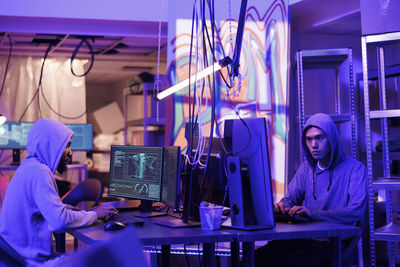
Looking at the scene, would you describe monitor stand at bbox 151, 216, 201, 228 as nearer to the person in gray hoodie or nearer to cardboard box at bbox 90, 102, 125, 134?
the person in gray hoodie

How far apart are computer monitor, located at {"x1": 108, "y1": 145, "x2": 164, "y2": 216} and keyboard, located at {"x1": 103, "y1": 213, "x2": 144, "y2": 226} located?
0.42ft

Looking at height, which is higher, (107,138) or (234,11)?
(234,11)

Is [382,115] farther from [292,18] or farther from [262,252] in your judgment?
[292,18]

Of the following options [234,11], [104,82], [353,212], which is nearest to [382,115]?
[353,212]

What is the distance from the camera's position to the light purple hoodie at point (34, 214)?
8.53 ft

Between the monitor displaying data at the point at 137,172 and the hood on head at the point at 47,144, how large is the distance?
0.42m

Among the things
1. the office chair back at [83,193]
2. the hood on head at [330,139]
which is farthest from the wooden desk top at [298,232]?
the office chair back at [83,193]

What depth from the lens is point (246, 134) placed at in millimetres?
2566

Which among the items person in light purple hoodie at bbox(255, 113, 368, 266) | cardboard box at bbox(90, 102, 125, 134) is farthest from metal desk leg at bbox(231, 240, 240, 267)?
cardboard box at bbox(90, 102, 125, 134)

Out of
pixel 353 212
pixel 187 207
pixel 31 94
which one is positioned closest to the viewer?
pixel 187 207

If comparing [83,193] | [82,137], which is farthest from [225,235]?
[82,137]

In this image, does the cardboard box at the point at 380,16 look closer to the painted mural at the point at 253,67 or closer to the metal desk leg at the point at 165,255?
the painted mural at the point at 253,67

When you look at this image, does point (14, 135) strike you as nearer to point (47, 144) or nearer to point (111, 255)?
point (47, 144)

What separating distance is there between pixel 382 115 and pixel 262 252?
61.1 inches
